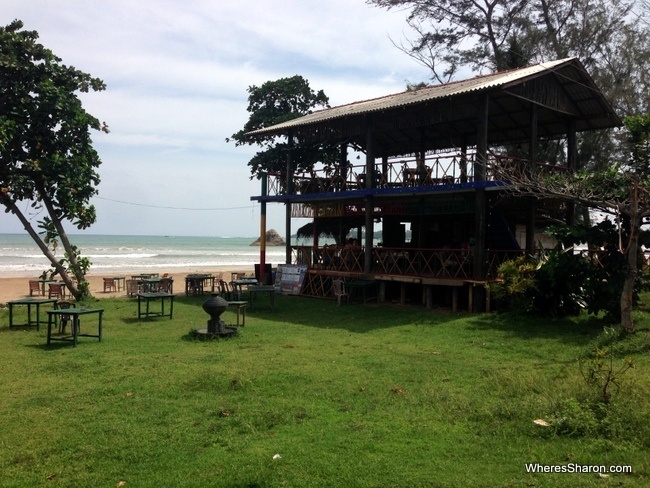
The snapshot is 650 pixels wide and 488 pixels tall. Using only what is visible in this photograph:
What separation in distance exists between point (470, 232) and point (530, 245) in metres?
2.95

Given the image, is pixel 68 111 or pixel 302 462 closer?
pixel 302 462

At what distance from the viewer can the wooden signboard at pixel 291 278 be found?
1941cm

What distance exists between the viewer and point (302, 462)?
A: 468 cm

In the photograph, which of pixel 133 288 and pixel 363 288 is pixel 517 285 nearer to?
pixel 363 288

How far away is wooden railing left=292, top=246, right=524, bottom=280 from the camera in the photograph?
598 inches

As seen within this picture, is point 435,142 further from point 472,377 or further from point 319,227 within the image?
point 472,377

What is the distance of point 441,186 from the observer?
49.0ft

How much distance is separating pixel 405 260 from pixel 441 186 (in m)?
2.94

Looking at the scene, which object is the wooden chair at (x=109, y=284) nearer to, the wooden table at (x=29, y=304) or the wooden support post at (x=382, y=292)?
the wooden table at (x=29, y=304)

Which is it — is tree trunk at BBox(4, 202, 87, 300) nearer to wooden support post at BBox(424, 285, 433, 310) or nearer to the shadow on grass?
wooden support post at BBox(424, 285, 433, 310)

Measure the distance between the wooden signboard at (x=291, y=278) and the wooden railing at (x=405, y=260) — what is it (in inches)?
19.5

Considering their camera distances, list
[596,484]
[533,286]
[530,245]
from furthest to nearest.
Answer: [530,245], [533,286], [596,484]

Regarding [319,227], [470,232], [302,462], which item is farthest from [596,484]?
[319,227]

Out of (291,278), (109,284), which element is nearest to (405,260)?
(291,278)
